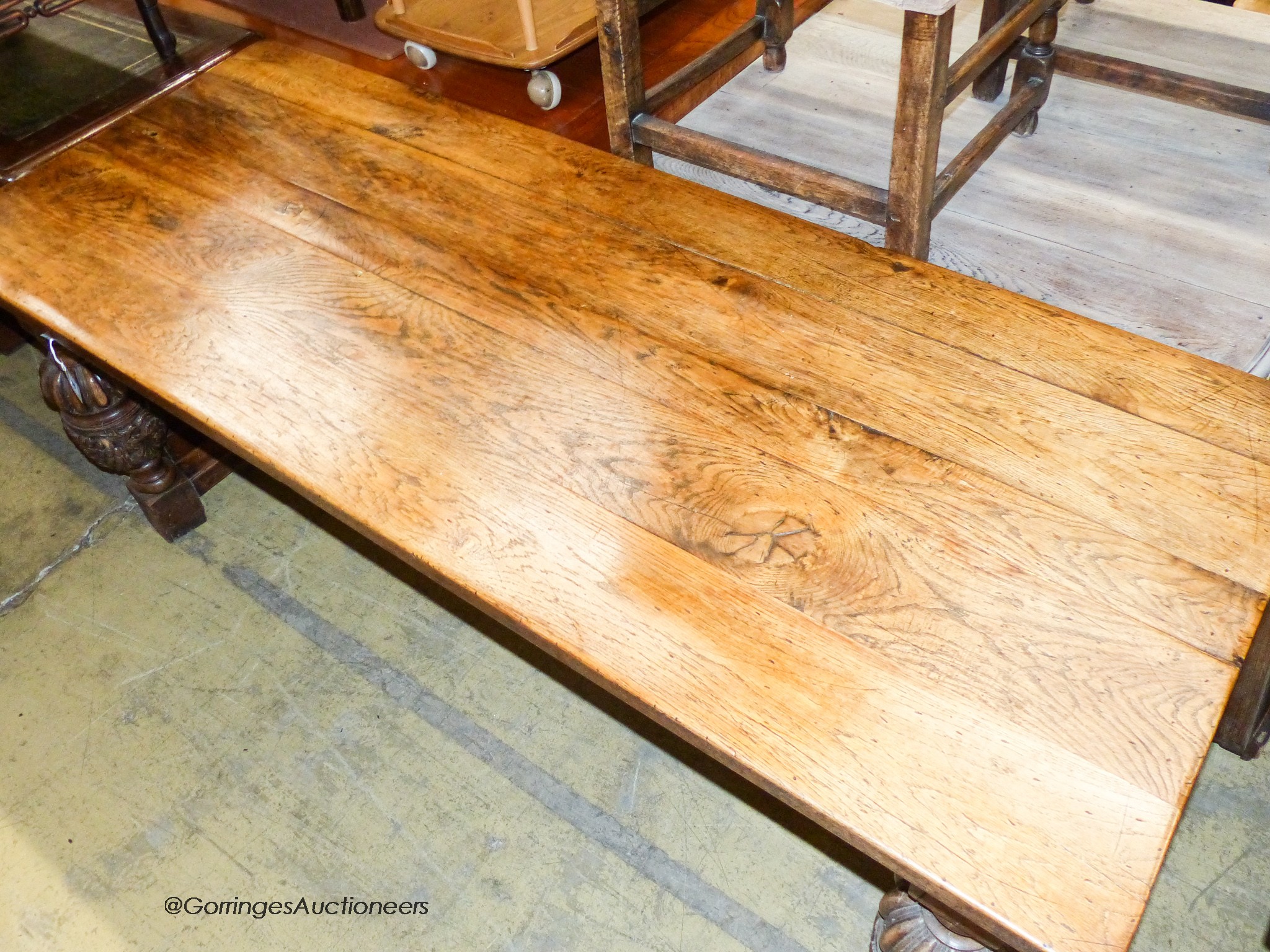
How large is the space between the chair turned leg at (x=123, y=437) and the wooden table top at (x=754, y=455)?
226mm

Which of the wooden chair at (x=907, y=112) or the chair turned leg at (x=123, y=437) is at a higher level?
the wooden chair at (x=907, y=112)

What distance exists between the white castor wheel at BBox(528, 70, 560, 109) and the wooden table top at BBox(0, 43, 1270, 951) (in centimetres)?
67

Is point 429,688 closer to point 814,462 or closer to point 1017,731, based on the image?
point 814,462

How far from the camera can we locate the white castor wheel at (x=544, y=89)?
7.48ft

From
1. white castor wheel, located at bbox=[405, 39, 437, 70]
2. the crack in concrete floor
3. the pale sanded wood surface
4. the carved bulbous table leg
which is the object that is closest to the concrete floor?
the crack in concrete floor

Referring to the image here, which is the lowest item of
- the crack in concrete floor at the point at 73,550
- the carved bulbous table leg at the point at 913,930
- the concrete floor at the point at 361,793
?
the concrete floor at the point at 361,793

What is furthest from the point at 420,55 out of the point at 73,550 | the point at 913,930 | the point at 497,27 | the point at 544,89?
the point at 913,930

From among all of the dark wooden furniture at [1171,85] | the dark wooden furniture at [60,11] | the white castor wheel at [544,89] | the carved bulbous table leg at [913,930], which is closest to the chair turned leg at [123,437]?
the dark wooden furniture at [60,11]

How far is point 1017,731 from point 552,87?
6.11ft

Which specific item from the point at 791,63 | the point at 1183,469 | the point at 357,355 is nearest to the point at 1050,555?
the point at 1183,469

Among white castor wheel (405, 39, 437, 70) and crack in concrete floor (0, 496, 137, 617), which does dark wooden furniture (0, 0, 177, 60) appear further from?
crack in concrete floor (0, 496, 137, 617)

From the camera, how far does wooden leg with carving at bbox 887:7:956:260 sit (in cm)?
136

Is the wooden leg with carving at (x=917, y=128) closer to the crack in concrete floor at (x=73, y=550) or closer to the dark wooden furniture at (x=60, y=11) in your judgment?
the crack in concrete floor at (x=73, y=550)

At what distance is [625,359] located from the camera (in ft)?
4.14
